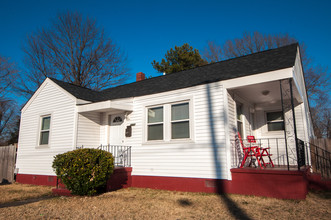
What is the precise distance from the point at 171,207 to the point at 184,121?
9.55 ft

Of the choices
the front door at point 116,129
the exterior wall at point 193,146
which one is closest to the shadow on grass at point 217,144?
the exterior wall at point 193,146

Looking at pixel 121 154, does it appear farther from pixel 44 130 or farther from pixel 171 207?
pixel 171 207

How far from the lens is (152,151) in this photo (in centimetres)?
790

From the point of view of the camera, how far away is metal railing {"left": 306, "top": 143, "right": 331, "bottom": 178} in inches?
322

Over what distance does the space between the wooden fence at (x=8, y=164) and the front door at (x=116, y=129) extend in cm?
481

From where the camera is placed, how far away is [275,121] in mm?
9031

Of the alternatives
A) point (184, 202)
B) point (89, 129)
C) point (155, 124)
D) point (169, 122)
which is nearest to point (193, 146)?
point (169, 122)

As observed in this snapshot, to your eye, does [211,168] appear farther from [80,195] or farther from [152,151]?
[80,195]

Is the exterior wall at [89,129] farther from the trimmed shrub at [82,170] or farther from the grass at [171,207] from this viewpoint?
the grass at [171,207]

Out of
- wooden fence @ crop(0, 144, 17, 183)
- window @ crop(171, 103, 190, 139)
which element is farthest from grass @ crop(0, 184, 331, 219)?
wooden fence @ crop(0, 144, 17, 183)

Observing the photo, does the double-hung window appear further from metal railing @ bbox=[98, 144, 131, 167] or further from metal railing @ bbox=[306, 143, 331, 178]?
metal railing @ bbox=[306, 143, 331, 178]

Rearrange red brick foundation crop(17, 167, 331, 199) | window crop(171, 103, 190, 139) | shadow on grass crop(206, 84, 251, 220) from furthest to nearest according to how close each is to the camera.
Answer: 1. window crop(171, 103, 190, 139)
2. shadow on grass crop(206, 84, 251, 220)
3. red brick foundation crop(17, 167, 331, 199)

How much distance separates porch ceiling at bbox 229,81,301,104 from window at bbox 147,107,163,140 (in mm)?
2569

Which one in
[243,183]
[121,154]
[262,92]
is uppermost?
[262,92]
